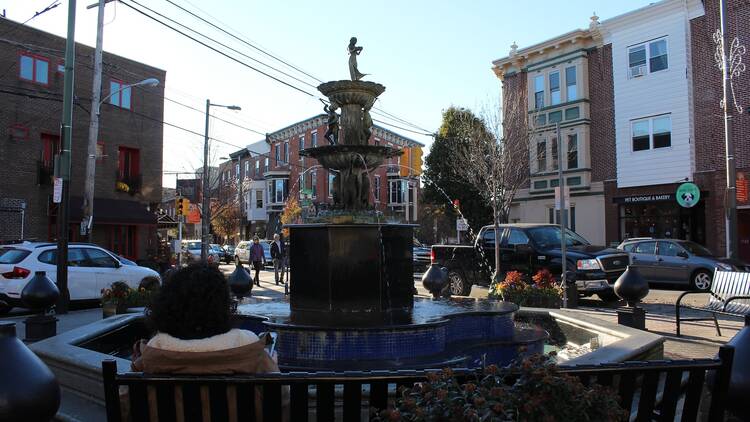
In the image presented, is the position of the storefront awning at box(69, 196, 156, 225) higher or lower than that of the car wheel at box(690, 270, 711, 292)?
higher

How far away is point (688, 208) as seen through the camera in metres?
24.3

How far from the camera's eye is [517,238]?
14742 millimetres

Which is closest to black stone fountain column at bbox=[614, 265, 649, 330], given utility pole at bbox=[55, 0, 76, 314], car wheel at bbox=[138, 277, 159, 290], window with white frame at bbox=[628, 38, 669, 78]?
car wheel at bbox=[138, 277, 159, 290]

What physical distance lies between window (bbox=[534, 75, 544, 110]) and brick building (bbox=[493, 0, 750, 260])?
A: 0.05 m

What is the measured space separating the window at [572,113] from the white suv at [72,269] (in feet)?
73.0

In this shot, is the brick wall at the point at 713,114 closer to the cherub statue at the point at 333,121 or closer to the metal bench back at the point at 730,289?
the metal bench back at the point at 730,289

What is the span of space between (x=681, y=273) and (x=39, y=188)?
2491 cm

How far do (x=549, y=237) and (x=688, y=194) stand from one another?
11690mm

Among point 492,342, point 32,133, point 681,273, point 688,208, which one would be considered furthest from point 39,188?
point 688,208

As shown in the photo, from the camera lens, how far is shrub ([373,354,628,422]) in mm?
2215

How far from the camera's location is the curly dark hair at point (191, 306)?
9.20ft

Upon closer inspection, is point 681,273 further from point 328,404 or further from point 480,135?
point 328,404

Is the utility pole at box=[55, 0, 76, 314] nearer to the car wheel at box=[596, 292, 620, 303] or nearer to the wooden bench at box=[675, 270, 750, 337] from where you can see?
the wooden bench at box=[675, 270, 750, 337]

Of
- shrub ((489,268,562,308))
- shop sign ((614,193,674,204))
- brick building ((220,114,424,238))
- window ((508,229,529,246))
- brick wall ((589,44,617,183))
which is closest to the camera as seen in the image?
shrub ((489,268,562,308))
